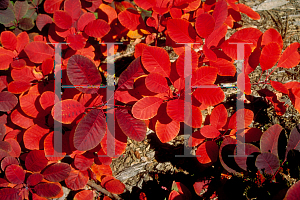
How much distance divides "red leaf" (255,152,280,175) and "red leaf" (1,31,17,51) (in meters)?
1.53

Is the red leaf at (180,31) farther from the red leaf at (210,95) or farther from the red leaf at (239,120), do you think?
the red leaf at (239,120)

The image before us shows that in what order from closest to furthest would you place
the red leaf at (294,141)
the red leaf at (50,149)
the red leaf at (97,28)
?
the red leaf at (294,141), the red leaf at (50,149), the red leaf at (97,28)

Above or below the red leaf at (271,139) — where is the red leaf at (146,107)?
above

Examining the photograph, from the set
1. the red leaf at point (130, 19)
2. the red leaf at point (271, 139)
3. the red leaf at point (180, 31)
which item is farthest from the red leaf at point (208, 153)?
the red leaf at point (130, 19)

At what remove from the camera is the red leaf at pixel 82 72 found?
3.25 feet

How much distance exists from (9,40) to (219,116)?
52.5 inches

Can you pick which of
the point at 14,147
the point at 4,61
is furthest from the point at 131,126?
the point at 4,61

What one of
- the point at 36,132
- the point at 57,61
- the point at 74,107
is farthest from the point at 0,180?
the point at 57,61

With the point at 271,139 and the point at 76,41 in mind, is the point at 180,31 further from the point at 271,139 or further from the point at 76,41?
the point at 271,139

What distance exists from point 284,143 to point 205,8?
909 mm

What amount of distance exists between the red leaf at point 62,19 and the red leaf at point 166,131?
784 mm

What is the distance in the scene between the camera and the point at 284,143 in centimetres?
110

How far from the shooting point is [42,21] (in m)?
1.45

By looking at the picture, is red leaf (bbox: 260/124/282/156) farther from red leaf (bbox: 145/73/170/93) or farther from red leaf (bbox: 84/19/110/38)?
red leaf (bbox: 84/19/110/38)
